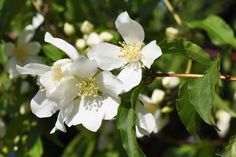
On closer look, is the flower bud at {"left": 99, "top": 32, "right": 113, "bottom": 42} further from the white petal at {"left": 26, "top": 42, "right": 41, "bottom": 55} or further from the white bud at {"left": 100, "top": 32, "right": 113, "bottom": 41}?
the white petal at {"left": 26, "top": 42, "right": 41, "bottom": 55}

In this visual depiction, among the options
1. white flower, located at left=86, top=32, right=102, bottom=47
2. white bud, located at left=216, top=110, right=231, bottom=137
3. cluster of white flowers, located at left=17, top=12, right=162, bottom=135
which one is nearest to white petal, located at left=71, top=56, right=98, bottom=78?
cluster of white flowers, located at left=17, top=12, right=162, bottom=135

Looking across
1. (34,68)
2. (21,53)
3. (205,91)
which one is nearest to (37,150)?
(21,53)

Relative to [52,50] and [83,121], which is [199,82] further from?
[52,50]

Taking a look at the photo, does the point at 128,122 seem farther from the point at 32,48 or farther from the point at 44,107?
the point at 32,48

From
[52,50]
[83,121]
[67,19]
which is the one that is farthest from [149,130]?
[67,19]

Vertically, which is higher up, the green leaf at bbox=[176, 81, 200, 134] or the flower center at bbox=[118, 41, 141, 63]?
the flower center at bbox=[118, 41, 141, 63]

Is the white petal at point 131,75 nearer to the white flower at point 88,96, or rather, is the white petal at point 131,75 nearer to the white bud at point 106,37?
the white flower at point 88,96
